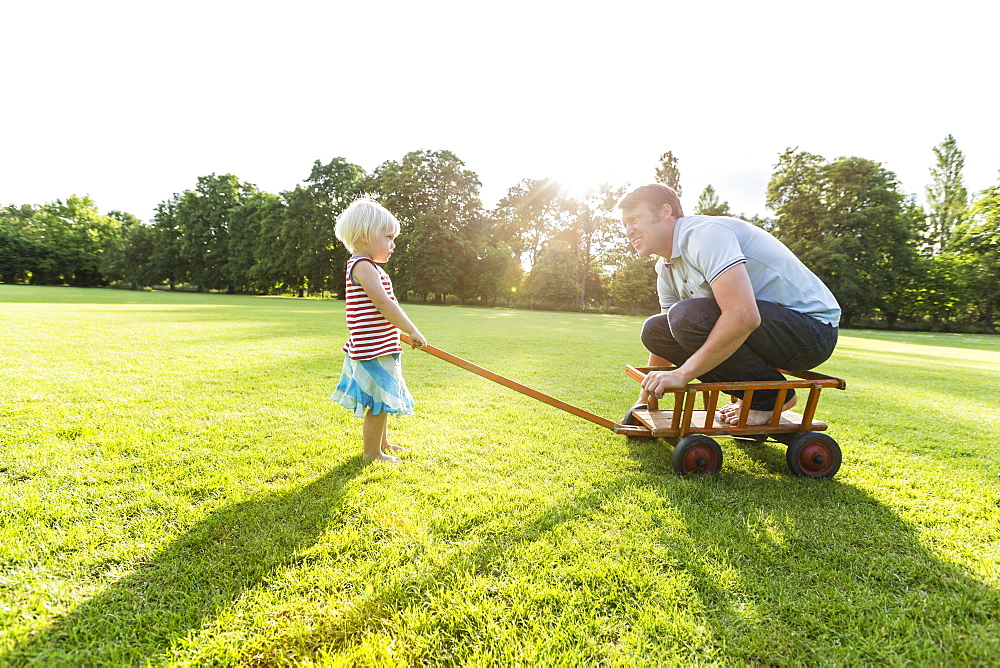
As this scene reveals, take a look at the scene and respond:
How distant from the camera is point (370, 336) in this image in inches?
111

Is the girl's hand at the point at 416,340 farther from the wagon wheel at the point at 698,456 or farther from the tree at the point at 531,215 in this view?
the tree at the point at 531,215

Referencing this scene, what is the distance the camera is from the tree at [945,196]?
145 feet

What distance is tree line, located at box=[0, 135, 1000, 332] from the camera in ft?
120

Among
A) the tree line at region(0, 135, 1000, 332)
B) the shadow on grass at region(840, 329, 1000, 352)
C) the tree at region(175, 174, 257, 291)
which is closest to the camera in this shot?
the shadow on grass at region(840, 329, 1000, 352)

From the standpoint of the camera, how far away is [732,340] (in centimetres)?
229

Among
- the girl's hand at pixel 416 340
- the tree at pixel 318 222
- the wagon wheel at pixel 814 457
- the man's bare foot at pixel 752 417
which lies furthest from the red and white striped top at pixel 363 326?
the tree at pixel 318 222

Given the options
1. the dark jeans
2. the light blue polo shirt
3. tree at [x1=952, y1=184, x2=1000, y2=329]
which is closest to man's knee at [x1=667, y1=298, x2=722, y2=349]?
the dark jeans

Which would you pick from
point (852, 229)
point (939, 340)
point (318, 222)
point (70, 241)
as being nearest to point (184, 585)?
point (939, 340)

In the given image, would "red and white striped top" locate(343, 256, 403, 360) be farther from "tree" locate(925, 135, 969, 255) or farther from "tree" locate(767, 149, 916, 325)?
"tree" locate(925, 135, 969, 255)

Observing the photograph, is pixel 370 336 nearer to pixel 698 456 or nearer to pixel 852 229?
pixel 698 456

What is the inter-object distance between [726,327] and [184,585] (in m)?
2.61

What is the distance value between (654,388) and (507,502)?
99cm

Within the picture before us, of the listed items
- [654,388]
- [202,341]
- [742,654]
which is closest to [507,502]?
[654,388]

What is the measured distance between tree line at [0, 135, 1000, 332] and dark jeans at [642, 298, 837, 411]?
113ft
